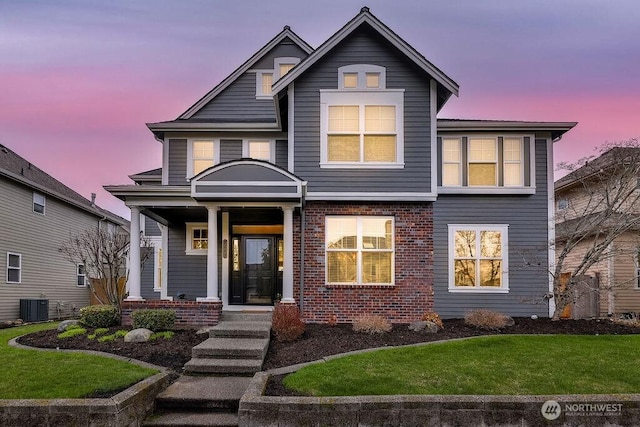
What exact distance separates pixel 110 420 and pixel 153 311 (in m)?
5.33

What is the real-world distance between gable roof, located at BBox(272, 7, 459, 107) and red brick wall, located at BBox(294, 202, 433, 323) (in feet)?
9.95

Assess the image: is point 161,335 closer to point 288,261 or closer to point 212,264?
point 212,264

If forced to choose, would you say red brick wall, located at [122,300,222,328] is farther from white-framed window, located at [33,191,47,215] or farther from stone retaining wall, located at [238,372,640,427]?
white-framed window, located at [33,191,47,215]

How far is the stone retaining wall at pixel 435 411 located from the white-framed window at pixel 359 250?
6363 millimetres

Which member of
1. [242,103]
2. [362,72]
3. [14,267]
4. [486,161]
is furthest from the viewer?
[14,267]

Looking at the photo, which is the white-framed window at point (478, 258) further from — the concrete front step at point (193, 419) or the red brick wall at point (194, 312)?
the concrete front step at point (193, 419)

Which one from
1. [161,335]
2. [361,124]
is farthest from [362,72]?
[161,335]

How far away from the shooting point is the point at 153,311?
1091 cm

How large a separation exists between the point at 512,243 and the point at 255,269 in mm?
7456

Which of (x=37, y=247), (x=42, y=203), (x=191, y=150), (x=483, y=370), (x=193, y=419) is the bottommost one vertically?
(x=193, y=419)

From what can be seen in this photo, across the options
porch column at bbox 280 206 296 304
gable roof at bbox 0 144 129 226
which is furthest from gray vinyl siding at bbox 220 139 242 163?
gable roof at bbox 0 144 129 226

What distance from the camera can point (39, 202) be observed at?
2070 centimetres

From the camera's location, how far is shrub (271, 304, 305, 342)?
32.7ft

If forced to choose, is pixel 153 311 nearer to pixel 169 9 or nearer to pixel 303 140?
pixel 303 140
